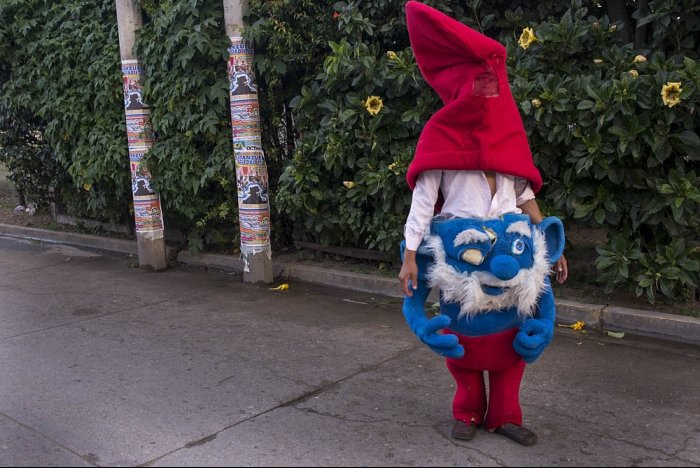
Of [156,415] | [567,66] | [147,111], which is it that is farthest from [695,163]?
[147,111]

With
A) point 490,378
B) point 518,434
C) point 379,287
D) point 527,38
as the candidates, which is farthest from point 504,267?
point 379,287

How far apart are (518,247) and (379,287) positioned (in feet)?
11.3

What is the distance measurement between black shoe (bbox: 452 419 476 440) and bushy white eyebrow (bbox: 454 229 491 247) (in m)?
0.99

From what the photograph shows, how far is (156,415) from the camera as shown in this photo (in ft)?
13.2

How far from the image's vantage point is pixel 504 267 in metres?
3.16

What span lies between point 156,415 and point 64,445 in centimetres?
52

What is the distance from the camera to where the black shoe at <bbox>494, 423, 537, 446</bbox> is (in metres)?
3.50

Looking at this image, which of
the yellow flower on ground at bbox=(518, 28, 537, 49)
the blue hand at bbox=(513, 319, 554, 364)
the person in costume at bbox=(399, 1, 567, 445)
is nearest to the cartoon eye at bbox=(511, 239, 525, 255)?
the person in costume at bbox=(399, 1, 567, 445)

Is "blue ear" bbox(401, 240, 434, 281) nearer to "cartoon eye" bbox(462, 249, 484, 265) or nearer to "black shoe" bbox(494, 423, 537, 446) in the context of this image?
"cartoon eye" bbox(462, 249, 484, 265)

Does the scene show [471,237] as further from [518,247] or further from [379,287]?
[379,287]

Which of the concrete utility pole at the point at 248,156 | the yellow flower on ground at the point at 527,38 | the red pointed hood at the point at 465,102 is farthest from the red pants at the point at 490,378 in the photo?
the concrete utility pole at the point at 248,156

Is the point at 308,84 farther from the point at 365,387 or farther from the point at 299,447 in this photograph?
the point at 299,447

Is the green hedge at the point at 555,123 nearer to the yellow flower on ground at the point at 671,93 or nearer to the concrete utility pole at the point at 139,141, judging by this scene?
the yellow flower on ground at the point at 671,93

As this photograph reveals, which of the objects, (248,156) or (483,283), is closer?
(483,283)
